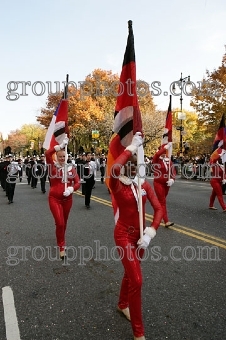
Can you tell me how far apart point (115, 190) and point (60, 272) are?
2.24 meters

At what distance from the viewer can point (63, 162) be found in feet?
19.9

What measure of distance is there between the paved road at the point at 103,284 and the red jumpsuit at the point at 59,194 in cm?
57

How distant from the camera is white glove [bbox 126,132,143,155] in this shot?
303cm

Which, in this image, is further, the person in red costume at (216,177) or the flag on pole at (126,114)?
the person in red costume at (216,177)

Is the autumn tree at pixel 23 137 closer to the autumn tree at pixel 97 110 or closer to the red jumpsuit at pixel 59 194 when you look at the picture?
the autumn tree at pixel 97 110

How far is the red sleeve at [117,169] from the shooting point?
2947 mm

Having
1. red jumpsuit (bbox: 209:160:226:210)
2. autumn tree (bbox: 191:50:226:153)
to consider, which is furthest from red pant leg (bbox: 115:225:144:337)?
autumn tree (bbox: 191:50:226:153)

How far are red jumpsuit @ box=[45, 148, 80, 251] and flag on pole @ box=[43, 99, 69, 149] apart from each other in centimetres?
62

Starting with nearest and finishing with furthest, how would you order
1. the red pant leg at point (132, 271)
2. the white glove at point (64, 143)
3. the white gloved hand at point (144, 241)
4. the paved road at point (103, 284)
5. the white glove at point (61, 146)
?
the red pant leg at point (132, 271), the white gloved hand at point (144, 241), the paved road at point (103, 284), the white glove at point (61, 146), the white glove at point (64, 143)

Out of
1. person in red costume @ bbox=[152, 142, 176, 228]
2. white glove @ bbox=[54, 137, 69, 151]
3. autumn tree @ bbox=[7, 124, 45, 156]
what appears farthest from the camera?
autumn tree @ bbox=[7, 124, 45, 156]

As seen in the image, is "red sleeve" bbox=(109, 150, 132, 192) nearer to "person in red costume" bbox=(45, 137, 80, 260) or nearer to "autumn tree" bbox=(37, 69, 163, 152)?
"person in red costume" bbox=(45, 137, 80, 260)

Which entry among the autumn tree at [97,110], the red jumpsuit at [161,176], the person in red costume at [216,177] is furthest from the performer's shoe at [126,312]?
the autumn tree at [97,110]

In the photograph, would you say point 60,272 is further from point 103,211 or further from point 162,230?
point 103,211

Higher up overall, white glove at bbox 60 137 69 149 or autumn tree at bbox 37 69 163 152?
autumn tree at bbox 37 69 163 152
